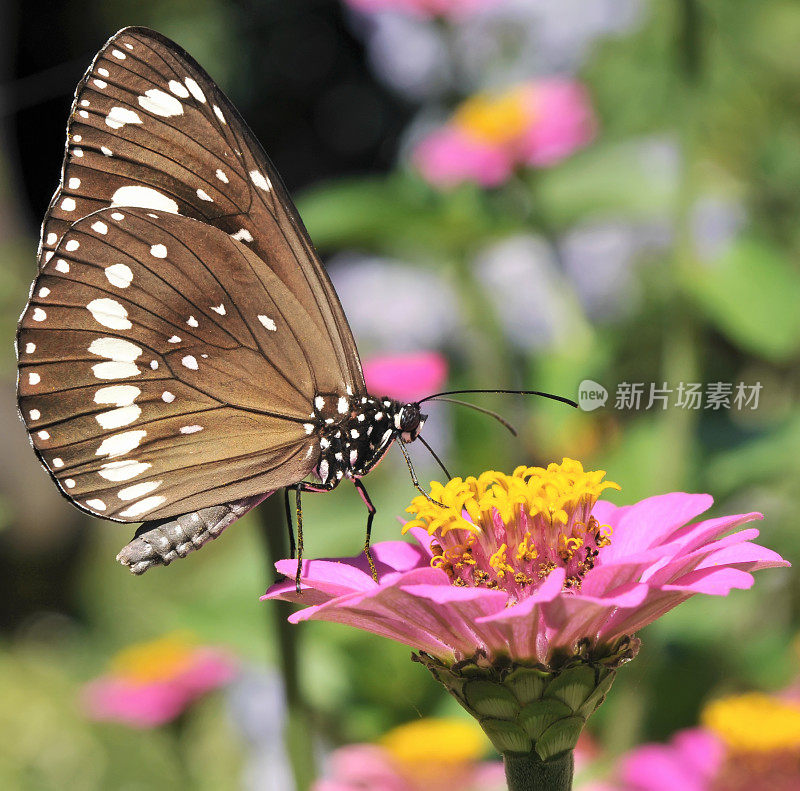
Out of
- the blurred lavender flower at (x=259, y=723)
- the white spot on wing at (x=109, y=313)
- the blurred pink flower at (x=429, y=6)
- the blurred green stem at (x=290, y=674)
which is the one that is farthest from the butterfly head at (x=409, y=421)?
the blurred pink flower at (x=429, y=6)

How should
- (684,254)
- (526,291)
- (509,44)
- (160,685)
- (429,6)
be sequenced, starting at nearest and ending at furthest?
(684,254), (160,685), (429,6), (526,291), (509,44)

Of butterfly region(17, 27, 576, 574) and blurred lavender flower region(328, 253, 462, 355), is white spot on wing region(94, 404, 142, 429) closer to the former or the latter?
butterfly region(17, 27, 576, 574)

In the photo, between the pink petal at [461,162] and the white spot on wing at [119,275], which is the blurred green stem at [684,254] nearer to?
the pink petal at [461,162]

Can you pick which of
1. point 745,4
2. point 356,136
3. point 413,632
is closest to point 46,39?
point 356,136

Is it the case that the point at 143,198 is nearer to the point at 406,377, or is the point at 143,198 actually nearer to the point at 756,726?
the point at 406,377

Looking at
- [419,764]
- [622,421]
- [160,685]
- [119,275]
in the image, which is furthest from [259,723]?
[119,275]

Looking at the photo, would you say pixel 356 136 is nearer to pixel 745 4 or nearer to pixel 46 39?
pixel 46 39
